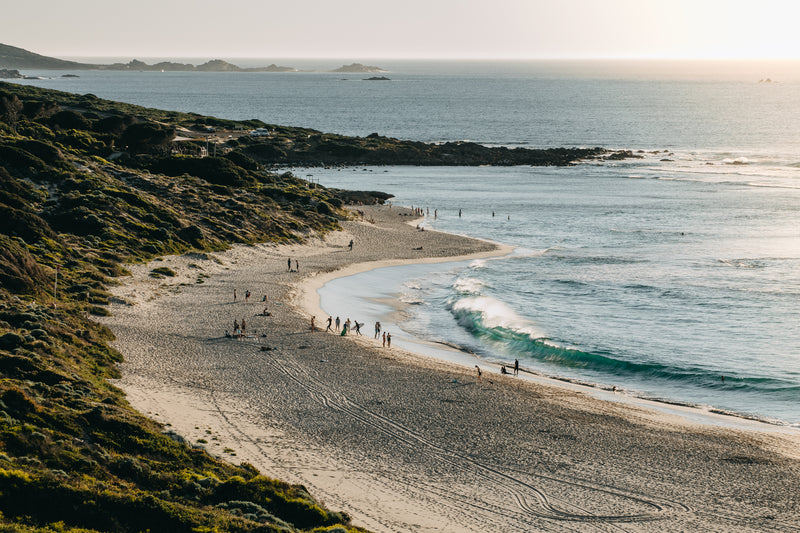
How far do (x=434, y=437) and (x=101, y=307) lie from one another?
20.0 meters

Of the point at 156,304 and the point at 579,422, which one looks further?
the point at 156,304

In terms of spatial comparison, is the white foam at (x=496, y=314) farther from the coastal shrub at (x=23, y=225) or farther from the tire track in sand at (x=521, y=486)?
the coastal shrub at (x=23, y=225)

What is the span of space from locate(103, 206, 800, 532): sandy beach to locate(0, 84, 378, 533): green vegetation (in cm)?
206

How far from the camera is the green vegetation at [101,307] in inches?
627

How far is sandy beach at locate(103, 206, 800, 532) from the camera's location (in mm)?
20188

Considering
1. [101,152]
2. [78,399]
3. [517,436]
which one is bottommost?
[517,436]

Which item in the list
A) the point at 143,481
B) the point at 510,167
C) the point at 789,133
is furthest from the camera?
the point at 789,133

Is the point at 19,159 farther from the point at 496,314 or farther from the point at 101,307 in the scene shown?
the point at 496,314

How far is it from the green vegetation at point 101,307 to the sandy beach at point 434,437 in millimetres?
2057

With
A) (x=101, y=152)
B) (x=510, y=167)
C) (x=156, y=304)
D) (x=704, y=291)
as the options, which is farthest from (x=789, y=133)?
(x=156, y=304)

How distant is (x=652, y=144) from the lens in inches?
5522

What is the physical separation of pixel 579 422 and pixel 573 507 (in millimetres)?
6928

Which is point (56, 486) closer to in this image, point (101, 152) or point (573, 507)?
point (573, 507)

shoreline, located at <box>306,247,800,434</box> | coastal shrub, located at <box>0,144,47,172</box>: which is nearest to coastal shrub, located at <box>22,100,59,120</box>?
coastal shrub, located at <box>0,144,47,172</box>
